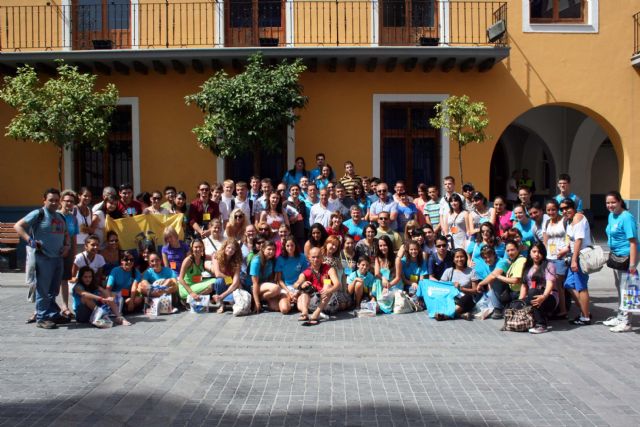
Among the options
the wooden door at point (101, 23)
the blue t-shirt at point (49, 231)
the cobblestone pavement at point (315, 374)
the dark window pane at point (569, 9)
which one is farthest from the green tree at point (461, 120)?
the blue t-shirt at point (49, 231)

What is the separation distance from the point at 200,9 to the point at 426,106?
5492 millimetres

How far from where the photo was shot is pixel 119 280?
8.56 m

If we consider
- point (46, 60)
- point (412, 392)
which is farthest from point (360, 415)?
point (46, 60)

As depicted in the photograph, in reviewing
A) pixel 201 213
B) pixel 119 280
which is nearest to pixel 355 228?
pixel 201 213

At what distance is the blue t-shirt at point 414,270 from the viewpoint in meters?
9.07

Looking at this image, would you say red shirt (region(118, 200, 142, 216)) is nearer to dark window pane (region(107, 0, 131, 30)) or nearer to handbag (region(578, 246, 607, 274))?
dark window pane (region(107, 0, 131, 30))

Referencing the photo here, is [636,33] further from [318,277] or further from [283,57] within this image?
[318,277]

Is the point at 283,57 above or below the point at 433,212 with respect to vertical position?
above

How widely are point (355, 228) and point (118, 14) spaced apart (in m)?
8.58

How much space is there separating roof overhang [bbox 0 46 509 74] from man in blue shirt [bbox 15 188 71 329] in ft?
20.7

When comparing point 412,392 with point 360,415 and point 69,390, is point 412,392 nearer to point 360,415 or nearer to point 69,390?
point 360,415

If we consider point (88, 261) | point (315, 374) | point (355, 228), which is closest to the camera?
point (315, 374)

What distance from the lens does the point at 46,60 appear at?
1376 centimetres

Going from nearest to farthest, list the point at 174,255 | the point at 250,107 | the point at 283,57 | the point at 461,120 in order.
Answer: the point at 174,255
the point at 250,107
the point at 461,120
the point at 283,57
